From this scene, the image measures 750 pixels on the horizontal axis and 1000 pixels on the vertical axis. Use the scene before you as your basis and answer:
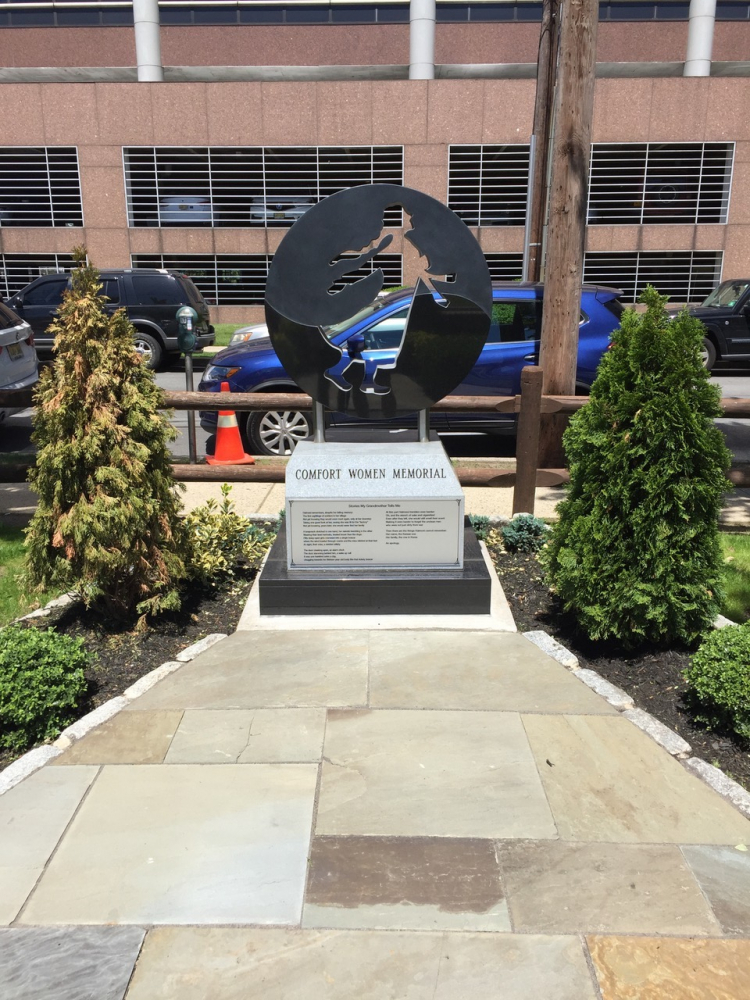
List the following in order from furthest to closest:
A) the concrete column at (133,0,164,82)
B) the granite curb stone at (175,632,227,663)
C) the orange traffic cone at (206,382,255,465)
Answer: the concrete column at (133,0,164,82) < the orange traffic cone at (206,382,255,465) < the granite curb stone at (175,632,227,663)

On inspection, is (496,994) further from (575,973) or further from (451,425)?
(451,425)

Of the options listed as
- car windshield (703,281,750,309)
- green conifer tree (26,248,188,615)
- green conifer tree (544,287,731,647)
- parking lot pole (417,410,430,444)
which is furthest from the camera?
car windshield (703,281,750,309)

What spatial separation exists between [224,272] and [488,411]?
19521 mm

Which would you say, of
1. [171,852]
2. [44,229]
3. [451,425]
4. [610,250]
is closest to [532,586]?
[171,852]

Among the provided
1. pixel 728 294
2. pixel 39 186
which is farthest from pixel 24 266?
pixel 728 294

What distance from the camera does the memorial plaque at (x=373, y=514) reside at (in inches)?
205

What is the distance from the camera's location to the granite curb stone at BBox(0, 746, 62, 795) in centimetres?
355

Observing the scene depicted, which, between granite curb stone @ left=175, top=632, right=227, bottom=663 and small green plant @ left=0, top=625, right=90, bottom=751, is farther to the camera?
granite curb stone @ left=175, top=632, right=227, bottom=663

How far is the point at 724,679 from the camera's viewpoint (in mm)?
3812

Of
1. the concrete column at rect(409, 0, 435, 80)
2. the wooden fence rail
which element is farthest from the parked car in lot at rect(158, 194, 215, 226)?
the wooden fence rail

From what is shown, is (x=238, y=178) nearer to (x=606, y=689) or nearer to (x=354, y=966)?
(x=606, y=689)

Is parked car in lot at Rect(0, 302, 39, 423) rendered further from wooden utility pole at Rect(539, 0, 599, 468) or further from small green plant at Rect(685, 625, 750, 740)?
small green plant at Rect(685, 625, 750, 740)

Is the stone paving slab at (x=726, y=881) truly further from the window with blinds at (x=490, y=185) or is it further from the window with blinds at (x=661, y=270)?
the window with blinds at (x=661, y=270)

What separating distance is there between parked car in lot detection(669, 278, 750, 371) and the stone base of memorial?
12.6m
